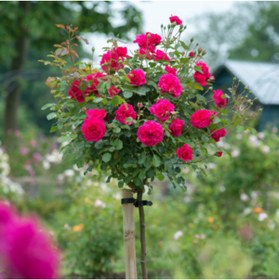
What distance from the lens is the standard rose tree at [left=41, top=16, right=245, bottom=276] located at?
9.21 feet

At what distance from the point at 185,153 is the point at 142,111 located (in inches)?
11.7

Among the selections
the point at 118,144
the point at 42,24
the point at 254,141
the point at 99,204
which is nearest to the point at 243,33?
the point at 42,24

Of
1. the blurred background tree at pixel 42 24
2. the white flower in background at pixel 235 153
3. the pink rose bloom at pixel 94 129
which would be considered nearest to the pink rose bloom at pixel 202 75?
the pink rose bloom at pixel 94 129

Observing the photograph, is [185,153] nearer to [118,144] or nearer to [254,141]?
[118,144]

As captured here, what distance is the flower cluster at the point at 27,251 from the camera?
728 millimetres

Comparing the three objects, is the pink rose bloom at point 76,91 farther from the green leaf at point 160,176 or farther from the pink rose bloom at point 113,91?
the green leaf at point 160,176

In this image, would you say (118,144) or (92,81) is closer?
(118,144)

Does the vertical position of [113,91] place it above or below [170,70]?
below

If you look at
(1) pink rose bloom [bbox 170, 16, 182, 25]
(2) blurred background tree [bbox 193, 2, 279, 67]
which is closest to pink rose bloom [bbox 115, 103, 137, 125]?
(1) pink rose bloom [bbox 170, 16, 182, 25]

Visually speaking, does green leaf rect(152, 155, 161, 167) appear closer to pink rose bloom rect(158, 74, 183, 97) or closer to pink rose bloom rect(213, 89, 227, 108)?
pink rose bloom rect(158, 74, 183, 97)

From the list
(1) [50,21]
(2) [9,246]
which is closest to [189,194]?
(1) [50,21]

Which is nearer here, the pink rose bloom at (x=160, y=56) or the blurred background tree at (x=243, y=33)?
the pink rose bloom at (x=160, y=56)

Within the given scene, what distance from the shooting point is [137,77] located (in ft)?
9.37

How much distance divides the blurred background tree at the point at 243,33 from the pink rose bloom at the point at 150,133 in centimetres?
3302
